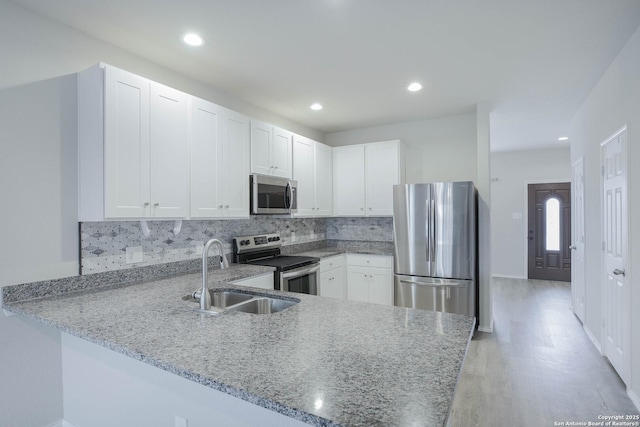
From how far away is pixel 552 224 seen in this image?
22.3 feet

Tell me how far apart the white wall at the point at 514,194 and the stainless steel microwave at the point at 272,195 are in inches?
199

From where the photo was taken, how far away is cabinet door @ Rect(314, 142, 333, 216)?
14.6 feet

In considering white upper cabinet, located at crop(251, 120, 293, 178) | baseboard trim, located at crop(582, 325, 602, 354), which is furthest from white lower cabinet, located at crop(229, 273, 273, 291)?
baseboard trim, located at crop(582, 325, 602, 354)

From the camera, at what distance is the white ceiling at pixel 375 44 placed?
205 cm

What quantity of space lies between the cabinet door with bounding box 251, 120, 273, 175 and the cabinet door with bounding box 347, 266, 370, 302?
1.77m

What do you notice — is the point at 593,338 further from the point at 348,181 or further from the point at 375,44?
the point at 375,44

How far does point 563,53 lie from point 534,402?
8.78 feet

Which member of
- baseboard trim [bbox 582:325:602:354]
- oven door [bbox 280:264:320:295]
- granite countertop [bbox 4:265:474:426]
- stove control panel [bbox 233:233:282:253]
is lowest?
baseboard trim [bbox 582:325:602:354]

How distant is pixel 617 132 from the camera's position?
272cm

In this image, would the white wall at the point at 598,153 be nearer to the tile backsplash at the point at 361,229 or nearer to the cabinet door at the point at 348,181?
the tile backsplash at the point at 361,229

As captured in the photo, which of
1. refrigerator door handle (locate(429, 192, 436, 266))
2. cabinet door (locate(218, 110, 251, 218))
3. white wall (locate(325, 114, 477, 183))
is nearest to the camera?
cabinet door (locate(218, 110, 251, 218))

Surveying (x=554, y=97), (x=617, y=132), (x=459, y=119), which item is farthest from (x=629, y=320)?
(x=459, y=119)

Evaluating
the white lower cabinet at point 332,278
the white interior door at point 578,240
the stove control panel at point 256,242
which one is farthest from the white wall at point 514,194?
the stove control panel at point 256,242

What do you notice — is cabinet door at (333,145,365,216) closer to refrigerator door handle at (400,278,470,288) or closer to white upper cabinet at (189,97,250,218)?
refrigerator door handle at (400,278,470,288)
